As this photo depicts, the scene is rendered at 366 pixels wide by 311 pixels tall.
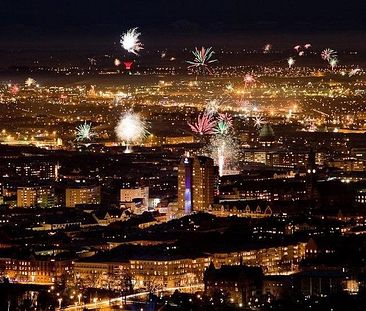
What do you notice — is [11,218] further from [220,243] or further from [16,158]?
[16,158]

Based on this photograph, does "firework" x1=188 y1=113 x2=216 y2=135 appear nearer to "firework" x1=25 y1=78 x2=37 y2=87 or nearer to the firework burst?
the firework burst

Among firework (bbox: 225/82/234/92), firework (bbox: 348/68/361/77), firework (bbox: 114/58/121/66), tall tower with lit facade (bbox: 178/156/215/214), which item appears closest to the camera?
tall tower with lit facade (bbox: 178/156/215/214)

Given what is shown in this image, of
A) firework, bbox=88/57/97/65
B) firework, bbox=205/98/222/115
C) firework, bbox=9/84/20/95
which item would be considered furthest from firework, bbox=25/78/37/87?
firework, bbox=205/98/222/115

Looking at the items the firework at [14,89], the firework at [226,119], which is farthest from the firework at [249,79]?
the firework at [14,89]

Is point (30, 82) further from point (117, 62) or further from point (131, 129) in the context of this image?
point (131, 129)

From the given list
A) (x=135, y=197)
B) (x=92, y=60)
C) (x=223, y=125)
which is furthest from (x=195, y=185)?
(x=92, y=60)
